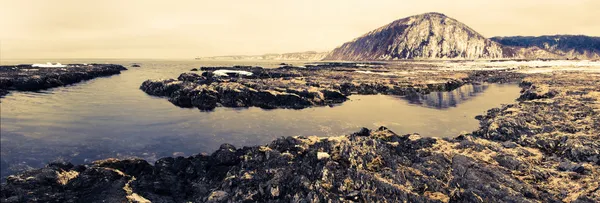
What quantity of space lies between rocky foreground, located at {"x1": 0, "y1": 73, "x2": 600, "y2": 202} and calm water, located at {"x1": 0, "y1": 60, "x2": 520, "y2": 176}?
6727mm

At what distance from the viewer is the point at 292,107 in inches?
1806

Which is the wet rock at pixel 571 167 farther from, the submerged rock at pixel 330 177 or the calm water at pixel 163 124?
the calm water at pixel 163 124

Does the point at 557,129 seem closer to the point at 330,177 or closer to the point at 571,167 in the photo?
the point at 571,167

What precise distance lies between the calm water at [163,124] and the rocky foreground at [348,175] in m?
6.73

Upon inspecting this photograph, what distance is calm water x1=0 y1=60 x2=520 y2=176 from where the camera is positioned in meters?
24.0

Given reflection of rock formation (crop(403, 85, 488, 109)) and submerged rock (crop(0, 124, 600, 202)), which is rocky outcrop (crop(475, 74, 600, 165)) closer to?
submerged rock (crop(0, 124, 600, 202))

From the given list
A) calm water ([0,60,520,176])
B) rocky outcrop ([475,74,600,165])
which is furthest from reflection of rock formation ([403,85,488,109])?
rocky outcrop ([475,74,600,165])

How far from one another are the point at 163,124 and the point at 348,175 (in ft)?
85.1

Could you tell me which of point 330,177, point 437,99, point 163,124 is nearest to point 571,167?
point 330,177

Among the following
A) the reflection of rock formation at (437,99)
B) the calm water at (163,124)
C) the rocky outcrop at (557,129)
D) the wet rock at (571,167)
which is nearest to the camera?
the wet rock at (571,167)

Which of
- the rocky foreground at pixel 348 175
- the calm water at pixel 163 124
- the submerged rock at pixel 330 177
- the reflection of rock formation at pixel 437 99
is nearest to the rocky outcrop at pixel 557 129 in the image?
the rocky foreground at pixel 348 175

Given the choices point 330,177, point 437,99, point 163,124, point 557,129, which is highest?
point 557,129

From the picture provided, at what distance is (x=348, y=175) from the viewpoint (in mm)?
14172

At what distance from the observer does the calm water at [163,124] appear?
24.0 m
